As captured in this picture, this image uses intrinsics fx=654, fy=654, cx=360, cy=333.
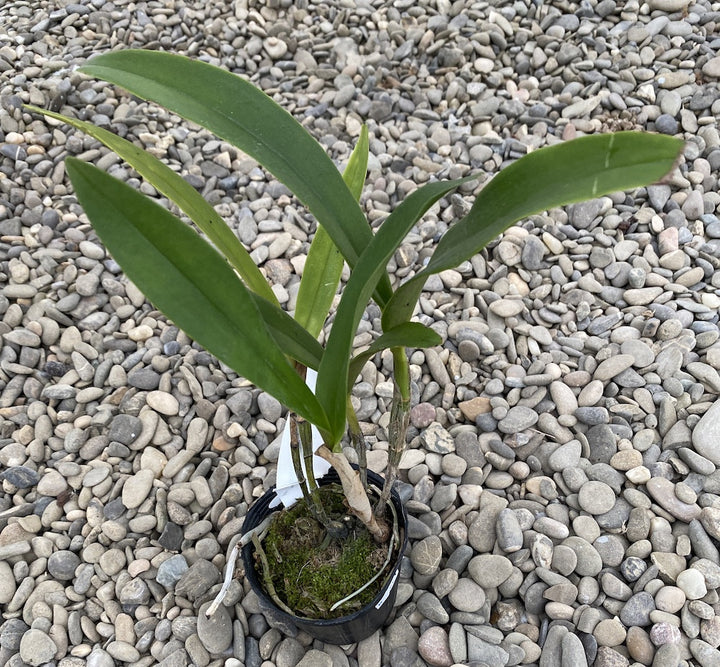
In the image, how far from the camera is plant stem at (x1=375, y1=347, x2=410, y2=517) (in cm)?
77

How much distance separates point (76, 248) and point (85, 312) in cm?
22

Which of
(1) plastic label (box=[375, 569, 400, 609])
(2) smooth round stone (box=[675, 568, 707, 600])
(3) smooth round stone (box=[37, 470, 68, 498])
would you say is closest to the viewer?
(1) plastic label (box=[375, 569, 400, 609])

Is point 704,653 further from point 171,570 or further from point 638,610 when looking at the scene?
point 171,570

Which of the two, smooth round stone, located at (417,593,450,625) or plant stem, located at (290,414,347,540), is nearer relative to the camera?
plant stem, located at (290,414,347,540)

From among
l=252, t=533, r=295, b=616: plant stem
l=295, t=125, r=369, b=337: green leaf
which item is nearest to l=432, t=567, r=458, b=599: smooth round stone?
l=252, t=533, r=295, b=616: plant stem

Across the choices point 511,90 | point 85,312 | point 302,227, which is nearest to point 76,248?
point 85,312

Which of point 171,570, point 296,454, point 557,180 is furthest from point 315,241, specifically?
point 171,570

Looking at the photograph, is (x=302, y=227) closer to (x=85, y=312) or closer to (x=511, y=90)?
(x=85, y=312)

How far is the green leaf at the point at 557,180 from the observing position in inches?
20.3

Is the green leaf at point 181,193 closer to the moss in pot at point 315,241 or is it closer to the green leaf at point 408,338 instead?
the moss in pot at point 315,241

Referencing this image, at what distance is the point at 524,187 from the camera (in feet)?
1.91

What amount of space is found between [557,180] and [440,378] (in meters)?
0.82

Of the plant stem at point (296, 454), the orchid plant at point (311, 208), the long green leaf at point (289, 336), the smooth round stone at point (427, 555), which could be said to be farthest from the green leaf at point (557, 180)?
the smooth round stone at point (427, 555)

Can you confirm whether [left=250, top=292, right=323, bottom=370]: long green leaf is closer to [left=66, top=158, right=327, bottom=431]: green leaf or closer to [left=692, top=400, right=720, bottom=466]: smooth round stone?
[left=66, top=158, right=327, bottom=431]: green leaf
